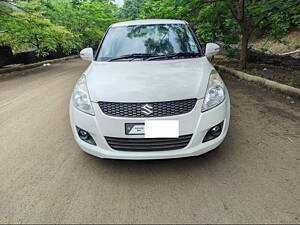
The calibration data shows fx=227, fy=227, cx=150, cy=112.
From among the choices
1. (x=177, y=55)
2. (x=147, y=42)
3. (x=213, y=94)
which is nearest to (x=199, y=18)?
(x=147, y=42)

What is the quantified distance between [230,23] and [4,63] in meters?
10.1

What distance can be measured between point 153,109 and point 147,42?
4.78 ft

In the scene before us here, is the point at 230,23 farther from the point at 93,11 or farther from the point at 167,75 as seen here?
the point at 93,11

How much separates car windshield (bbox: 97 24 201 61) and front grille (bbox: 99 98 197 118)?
112cm

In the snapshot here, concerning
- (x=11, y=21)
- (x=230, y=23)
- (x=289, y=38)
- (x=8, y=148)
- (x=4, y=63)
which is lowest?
(x=289, y=38)

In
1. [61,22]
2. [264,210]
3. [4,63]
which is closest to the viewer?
[264,210]

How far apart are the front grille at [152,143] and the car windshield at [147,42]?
4.35 feet

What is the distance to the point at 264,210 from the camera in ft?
5.69

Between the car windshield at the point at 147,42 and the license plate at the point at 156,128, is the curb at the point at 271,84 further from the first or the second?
the license plate at the point at 156,128

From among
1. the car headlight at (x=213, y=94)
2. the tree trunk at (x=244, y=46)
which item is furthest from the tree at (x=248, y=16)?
the car headlight at (x=213, y=94)

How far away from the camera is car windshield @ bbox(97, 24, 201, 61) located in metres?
3.04

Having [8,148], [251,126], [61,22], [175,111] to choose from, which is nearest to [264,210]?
[175,111]

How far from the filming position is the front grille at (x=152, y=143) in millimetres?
2045

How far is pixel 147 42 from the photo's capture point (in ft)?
10.3
